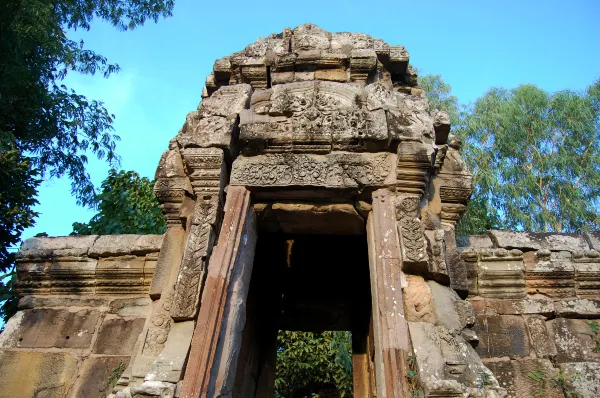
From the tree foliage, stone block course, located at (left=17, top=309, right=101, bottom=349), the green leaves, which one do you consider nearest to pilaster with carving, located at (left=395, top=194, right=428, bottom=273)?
stone block course, located at (left=17, top=309, right=101, bottom=349)

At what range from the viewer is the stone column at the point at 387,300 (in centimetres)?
309

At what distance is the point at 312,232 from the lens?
186 inches

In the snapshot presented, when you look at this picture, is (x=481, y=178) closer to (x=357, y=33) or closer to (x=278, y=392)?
(x=278, y=392)

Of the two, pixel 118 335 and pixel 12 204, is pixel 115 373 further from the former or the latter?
pixel 12 204

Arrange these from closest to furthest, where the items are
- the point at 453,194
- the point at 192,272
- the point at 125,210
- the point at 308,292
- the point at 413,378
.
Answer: the point at 413,378 < the point at 192,272 < the point at 453,194 < the point at 308,292 < the point at 125,210

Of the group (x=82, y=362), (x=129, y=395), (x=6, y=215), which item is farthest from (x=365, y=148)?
(x=6, y=215)

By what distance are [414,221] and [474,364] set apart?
109 centimetres

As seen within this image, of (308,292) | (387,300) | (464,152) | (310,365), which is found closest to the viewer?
(387,300)

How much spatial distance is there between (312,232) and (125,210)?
712 cm

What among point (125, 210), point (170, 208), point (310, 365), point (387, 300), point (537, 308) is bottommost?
point (387, 300)

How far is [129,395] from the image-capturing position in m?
3.05

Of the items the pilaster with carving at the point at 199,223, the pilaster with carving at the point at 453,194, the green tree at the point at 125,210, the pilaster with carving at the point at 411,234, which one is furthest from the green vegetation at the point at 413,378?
the green tree at the point at 125,210

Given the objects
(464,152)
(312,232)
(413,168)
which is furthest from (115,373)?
(464,152)

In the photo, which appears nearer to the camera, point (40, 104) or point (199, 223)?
point (199, 223)
